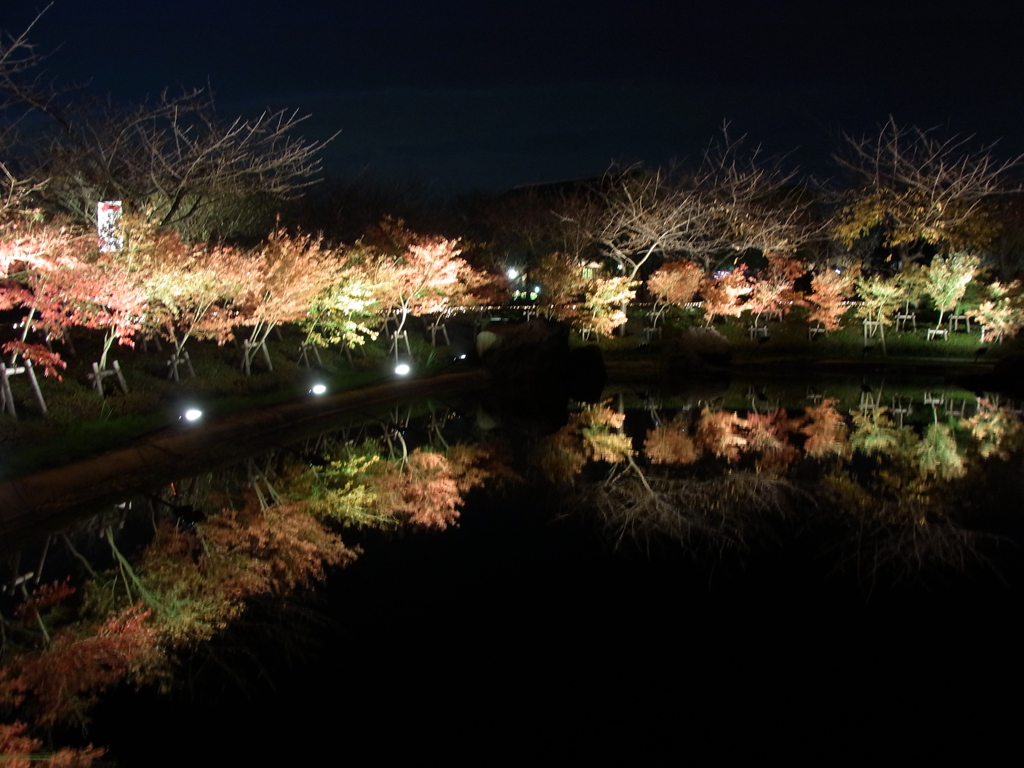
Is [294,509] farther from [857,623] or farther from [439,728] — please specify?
[857,623]

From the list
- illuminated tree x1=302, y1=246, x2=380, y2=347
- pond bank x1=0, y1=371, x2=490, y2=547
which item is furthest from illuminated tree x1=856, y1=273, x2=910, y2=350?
pond bank x1=0, y1=371, x2=490, y2=547

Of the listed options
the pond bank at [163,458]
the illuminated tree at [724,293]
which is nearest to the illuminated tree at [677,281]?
the illuminated tree at [724,293]

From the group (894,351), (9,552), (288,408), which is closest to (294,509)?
(9,552)

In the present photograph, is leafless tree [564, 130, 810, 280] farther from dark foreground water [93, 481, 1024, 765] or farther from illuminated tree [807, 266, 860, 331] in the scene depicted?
dark foreground water [93, 481, 1024, 765]

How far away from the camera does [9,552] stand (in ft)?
32.0

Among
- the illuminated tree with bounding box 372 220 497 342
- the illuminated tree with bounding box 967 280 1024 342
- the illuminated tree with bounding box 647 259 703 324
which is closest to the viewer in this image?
the illuminated tree with bounding box 372 220 497 342

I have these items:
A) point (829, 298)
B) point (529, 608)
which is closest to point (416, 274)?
point (829, 298)

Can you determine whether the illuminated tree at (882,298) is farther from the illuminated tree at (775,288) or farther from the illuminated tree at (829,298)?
the illuminated tree at (775,288)

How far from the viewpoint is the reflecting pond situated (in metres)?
5.75

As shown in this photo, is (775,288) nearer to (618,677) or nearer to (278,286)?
(278,286)

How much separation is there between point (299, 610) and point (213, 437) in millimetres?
8668

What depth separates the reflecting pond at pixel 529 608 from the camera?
18.9ft

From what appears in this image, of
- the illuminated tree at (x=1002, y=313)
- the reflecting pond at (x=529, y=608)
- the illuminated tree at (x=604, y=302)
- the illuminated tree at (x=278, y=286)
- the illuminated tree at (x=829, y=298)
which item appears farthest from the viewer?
the illuminated tree at (x=829, y=298)

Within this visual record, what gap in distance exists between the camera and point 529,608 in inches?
309
